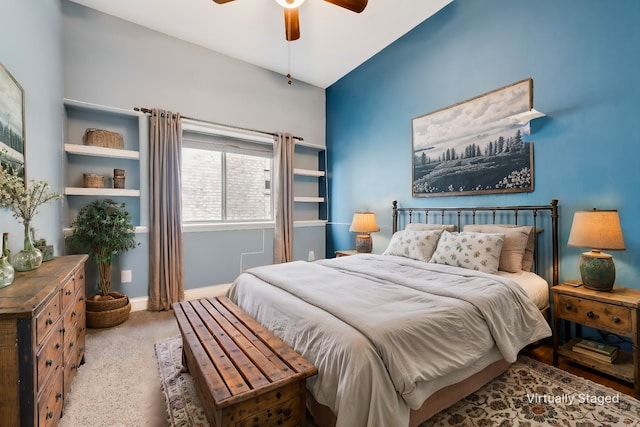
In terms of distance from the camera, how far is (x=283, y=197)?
4.33 metres

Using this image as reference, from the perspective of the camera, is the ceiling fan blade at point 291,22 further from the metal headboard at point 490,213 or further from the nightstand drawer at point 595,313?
the nightstand drawer at point 595,313

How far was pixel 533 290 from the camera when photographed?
2.12 metres

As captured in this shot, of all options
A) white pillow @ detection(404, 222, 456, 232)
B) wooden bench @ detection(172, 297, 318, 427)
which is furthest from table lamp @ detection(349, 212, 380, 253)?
wooden bench @ detection(172, 297, 318, 427)

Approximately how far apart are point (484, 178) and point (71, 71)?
4.38 meters

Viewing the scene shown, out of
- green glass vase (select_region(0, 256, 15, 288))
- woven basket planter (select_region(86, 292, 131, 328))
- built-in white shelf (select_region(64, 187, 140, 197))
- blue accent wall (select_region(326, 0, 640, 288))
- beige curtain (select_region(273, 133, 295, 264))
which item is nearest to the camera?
green glass vase (select_region(0, 256, 15, 288))

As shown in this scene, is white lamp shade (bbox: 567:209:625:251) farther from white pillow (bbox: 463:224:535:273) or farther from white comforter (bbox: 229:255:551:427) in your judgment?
white comforter (bbox: 229:255:551:427)

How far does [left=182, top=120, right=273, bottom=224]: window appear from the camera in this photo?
153 inches

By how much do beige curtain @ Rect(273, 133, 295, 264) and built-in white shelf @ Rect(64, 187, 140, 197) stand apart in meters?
1.80

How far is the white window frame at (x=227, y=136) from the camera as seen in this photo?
145 inches

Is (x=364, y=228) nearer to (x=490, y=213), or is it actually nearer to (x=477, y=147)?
(x=490, y=213)

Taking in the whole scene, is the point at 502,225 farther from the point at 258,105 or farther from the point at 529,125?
the point at 258,105

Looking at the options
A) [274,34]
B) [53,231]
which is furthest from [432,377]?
[274,34]

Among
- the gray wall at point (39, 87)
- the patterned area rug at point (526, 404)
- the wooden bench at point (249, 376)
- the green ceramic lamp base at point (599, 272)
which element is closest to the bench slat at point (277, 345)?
the wooden bench at point (249, 376)

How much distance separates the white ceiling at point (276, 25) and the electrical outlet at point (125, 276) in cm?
289
